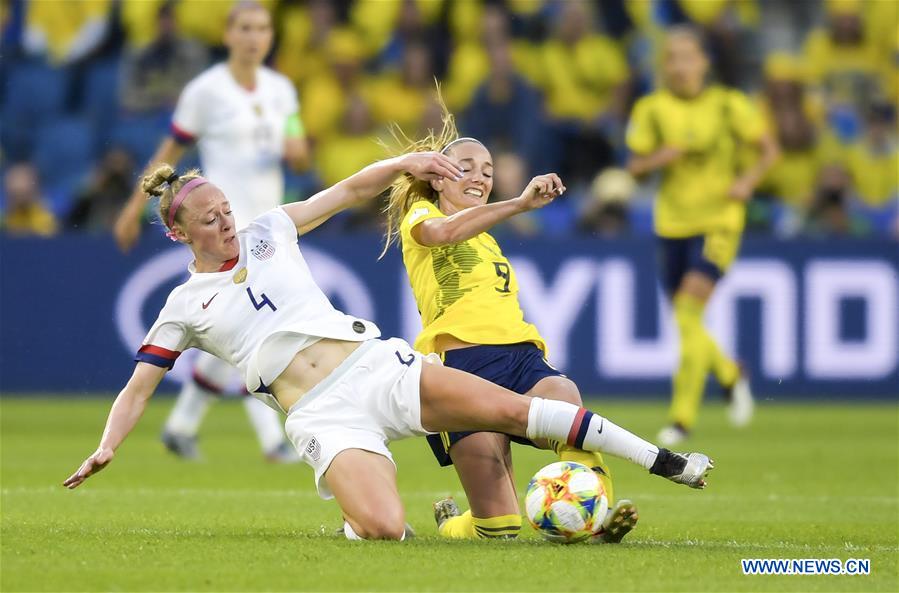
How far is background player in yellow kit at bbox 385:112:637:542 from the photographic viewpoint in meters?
6.58

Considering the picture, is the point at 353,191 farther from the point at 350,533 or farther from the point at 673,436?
the point at 673,436

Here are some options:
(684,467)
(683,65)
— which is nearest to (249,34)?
(683,65)

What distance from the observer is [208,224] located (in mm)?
6449

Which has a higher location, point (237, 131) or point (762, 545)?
point (237, 131)

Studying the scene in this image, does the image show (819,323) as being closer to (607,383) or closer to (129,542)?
(607,383)

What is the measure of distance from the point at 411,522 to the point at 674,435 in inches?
165

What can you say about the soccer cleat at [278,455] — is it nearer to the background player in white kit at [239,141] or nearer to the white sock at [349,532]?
the background player in white kit at [239,141]

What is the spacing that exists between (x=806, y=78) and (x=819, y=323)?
396 cm

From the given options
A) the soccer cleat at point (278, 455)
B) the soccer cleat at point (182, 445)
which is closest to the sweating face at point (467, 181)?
the soccer cleat at point (278, 455)

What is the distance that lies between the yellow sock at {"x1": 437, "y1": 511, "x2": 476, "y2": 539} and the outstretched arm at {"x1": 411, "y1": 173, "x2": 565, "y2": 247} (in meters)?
1.18

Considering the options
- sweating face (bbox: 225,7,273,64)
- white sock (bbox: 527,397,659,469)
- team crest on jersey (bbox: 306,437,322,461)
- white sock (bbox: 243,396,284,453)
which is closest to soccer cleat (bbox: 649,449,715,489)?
white sock (bbox: 527,397,659,469)

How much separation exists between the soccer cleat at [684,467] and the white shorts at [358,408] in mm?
998

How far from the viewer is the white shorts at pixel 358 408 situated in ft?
20.8

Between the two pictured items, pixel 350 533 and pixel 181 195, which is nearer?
pixel 350 533
